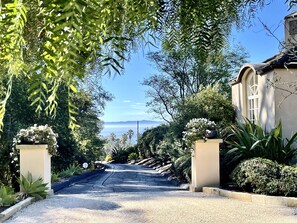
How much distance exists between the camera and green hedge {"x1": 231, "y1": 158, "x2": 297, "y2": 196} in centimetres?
675

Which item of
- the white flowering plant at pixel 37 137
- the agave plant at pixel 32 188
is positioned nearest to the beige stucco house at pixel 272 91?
the white flowering plant at pixel 37 137

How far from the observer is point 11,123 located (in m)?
13.4

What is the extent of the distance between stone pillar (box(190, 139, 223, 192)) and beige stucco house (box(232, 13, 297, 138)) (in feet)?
5.90

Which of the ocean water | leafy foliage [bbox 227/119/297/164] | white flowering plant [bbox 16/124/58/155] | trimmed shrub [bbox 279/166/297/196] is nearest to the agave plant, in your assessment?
white flowering plant [bbox 16/124/58/155]

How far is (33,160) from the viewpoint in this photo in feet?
25.3

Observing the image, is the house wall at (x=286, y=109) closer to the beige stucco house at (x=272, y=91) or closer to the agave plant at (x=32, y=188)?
the beige stucco house at (x=272, y=91)

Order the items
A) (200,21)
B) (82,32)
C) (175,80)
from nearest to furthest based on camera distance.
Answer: (82,32) → (200,21) → (175,80)

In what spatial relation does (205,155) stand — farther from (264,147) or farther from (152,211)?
(152,211)

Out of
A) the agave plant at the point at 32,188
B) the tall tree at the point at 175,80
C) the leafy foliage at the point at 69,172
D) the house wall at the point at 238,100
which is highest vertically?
the tall tree at the point at 175,80

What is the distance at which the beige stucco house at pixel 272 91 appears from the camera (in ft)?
32.2

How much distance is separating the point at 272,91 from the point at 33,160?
6447 millimetres

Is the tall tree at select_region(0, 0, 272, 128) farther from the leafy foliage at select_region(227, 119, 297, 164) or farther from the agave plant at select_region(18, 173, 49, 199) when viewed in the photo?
the leafy foliage at select_region(227, 119, 297, 164)

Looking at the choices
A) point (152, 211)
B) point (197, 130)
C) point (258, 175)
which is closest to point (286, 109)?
point (197, 130)

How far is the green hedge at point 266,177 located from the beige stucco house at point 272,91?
2020 mm
